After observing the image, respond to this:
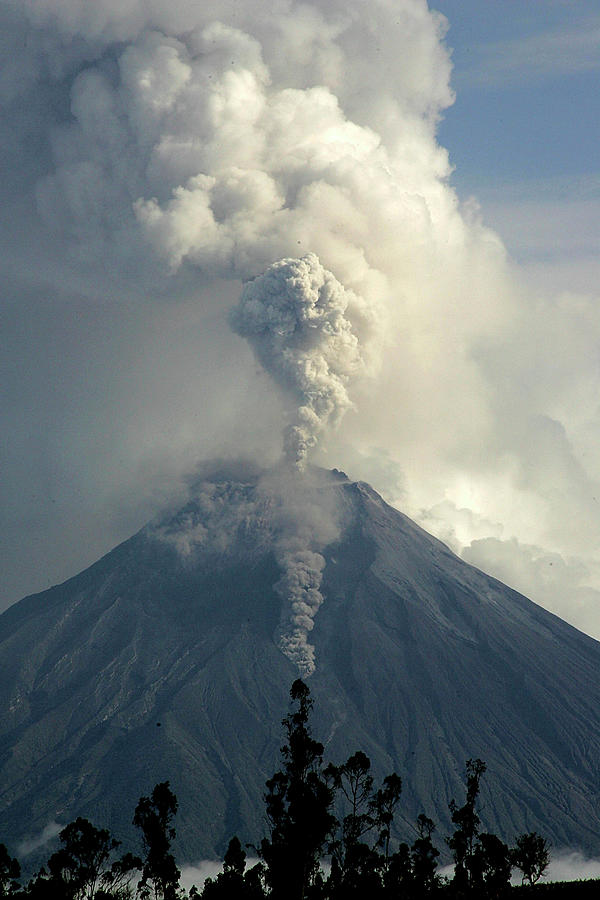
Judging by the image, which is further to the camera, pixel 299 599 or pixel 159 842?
pixel 299 599

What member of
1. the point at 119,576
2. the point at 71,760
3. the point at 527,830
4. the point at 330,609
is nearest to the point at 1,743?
the point at 71,760

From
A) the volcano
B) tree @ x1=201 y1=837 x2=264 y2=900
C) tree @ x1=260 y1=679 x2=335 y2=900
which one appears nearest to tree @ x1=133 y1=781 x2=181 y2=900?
tree @ x1=201 y1=837 x2=264 y2=900

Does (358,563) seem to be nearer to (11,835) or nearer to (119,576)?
(119,576)

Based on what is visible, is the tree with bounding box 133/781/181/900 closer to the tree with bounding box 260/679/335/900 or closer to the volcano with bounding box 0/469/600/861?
the tree with bounding box 260/679/335/900

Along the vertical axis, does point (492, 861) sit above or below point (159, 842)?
above

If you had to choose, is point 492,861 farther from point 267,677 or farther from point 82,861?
point 267,677

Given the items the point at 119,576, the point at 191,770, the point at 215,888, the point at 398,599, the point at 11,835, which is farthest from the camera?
the point at 119,576

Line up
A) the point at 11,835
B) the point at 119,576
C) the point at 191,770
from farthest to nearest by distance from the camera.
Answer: the point at 119,576, the point at 191,770, the point at 11,835

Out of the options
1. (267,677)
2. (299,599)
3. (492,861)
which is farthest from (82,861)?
(299,599)
